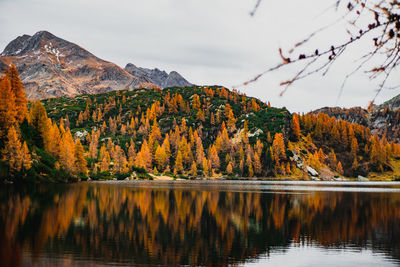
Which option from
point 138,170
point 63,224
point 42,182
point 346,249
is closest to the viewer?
point 346,249

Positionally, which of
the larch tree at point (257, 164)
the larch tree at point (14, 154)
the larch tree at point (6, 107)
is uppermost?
the larch tree at point (6, 107)

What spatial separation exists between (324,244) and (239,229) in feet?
22.8

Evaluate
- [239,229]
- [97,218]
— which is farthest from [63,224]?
[239,229]

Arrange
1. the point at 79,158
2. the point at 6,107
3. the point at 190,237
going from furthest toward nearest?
the point at 79,158
the point at 6,107
the point at 190,237

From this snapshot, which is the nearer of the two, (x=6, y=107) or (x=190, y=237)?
(x=190, y=237)

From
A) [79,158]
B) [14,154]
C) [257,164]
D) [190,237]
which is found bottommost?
[257,164]

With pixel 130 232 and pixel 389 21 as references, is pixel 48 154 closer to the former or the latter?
pixel 130 232

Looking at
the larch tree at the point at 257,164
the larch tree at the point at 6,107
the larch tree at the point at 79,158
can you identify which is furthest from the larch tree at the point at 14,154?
the larch tree at the point at 257,164

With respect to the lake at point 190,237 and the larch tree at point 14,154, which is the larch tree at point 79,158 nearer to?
the larch tree at point 14,154

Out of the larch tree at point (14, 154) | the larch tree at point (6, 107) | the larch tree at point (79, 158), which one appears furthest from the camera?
the larch tree at point (79, 158)

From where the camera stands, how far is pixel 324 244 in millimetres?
22219

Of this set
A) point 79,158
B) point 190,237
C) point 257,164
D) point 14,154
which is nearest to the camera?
point 190,237

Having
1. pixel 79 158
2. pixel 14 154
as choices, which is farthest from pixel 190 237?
pixel 79 158

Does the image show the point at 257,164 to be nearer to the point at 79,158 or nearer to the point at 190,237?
the point at 79,158
